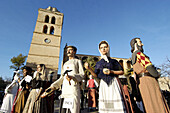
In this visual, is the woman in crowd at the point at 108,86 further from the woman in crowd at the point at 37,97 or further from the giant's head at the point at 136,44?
the woman in crowd at the point at 37,97

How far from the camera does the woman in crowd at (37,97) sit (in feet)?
9.71

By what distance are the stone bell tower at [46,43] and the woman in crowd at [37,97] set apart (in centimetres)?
1818

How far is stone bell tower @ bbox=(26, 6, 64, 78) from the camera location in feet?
72.8

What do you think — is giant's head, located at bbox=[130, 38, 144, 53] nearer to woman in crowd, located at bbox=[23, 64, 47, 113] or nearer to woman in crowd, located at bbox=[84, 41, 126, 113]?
woman in crowd, located at bbox=[84, 41, 126, 113]

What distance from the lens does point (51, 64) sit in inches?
882

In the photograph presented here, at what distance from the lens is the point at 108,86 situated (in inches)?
77.9

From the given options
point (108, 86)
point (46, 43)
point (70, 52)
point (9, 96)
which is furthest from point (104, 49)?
point (46, 43)

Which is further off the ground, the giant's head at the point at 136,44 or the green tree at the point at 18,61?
the green tree at the point at 18,61

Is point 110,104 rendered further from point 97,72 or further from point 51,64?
point 51,64

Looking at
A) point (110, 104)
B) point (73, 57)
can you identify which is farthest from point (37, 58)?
point (110, 104)

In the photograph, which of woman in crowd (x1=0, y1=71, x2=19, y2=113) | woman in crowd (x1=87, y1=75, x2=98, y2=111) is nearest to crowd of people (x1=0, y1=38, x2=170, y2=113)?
woman in crowd (x1=0, y1=71, x2=19, y2=113)

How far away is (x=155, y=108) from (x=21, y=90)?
455 cm

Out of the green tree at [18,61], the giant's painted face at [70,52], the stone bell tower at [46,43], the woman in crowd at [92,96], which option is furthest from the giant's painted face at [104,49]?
the green tree at [18,61]

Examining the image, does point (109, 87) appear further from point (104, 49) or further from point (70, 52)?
point (70, 52)
